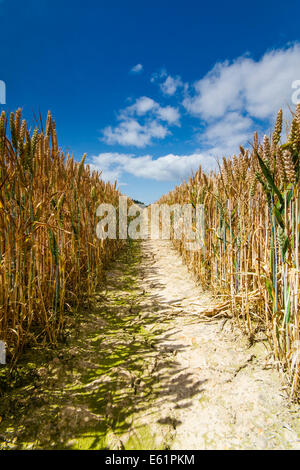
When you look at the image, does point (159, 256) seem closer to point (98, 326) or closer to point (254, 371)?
point (98, 326)

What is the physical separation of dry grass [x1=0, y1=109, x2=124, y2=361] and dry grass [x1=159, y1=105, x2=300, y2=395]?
1.22m

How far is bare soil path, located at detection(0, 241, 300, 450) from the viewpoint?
93 centimetres

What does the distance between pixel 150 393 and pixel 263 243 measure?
120cm

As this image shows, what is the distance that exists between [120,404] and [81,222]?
159cm

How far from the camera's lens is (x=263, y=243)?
1.58 meters

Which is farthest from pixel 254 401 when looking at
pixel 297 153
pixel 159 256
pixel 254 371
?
pixel 159 256
